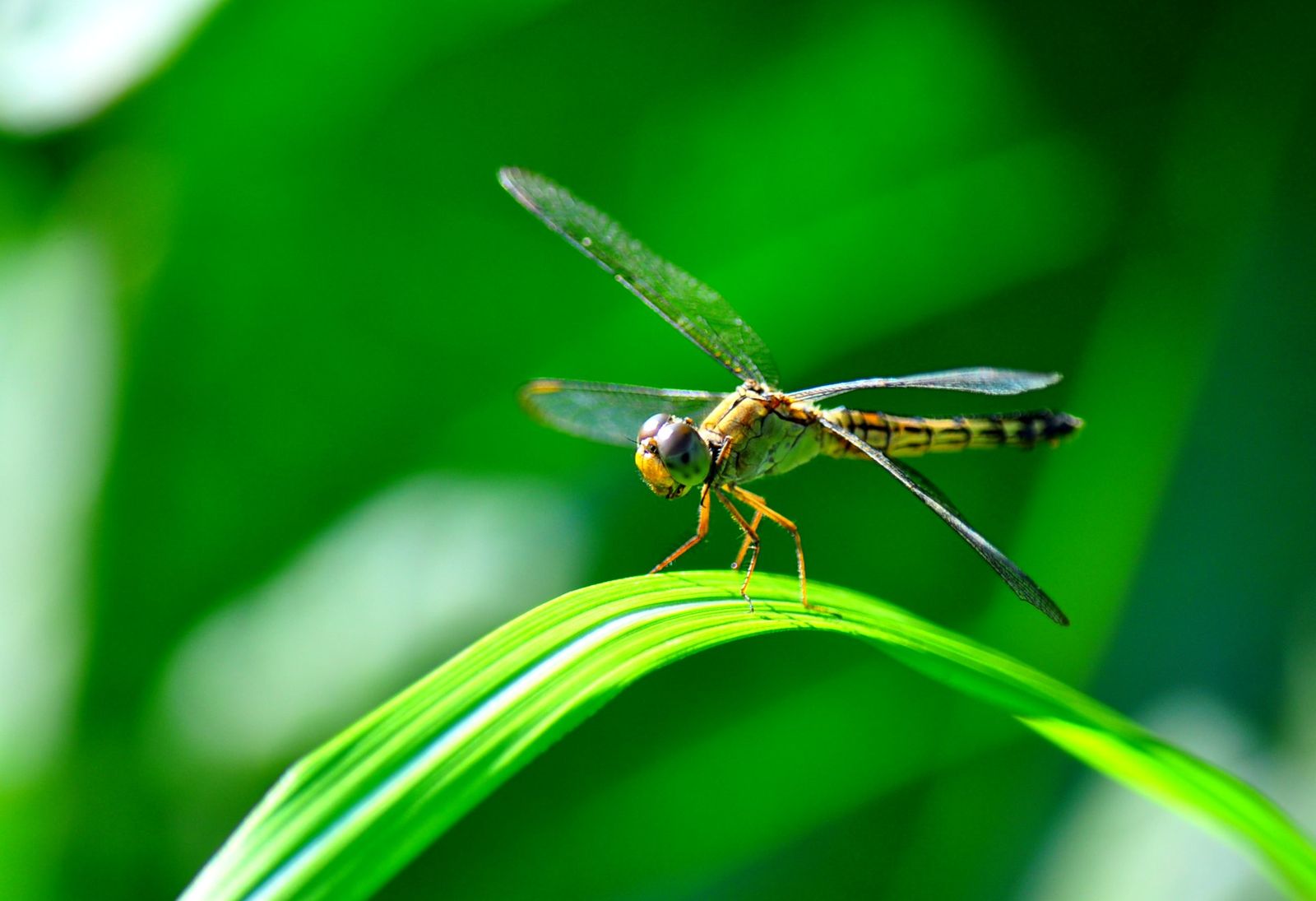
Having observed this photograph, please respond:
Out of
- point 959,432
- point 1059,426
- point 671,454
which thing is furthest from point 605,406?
point 1059,426

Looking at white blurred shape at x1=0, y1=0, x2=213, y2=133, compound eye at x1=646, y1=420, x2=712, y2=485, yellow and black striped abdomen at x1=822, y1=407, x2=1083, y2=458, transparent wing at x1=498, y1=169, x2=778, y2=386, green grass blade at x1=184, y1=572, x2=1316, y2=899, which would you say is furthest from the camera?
white blurred shape at x1=0, y1=0, x2=213, y2=133

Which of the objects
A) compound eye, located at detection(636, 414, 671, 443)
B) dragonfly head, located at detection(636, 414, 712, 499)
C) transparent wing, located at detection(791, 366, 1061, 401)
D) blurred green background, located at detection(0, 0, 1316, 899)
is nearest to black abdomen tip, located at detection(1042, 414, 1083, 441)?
transparent wing, located at detection(791, 366, 1061, 401)

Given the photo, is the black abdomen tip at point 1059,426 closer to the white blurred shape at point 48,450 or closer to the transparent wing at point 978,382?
the transparent wing at point 978,382

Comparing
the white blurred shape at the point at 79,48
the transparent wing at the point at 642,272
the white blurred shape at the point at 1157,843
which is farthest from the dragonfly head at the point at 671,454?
the white blurred shape at the point at 79,48

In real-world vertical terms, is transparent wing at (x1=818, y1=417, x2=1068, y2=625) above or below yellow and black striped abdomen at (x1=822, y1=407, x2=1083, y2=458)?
below

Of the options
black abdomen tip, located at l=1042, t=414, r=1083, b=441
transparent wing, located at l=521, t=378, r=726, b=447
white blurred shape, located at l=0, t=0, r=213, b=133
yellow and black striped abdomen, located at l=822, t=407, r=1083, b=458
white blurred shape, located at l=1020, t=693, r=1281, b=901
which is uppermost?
white blurred shape, located at l=0, t=0, r=213, b=133

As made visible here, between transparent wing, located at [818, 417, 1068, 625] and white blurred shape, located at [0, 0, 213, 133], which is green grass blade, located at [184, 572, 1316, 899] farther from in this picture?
white blurred shape, located at [0, 0, 213, 133]
